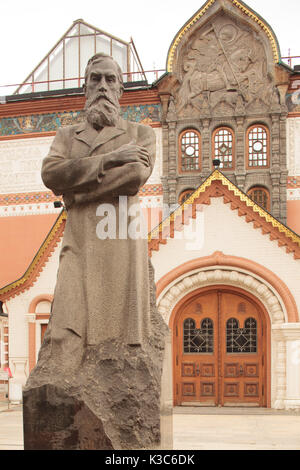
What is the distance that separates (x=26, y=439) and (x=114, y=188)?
1937 mm

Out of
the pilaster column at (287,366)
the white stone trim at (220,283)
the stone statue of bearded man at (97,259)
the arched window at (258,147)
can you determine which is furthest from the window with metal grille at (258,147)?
the stone statue of bearded man at (97,259)

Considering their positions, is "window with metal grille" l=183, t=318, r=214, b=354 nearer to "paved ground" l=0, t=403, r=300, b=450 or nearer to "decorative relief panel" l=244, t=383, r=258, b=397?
"decorative relief panel" l=244, t=383, r=258, b=397

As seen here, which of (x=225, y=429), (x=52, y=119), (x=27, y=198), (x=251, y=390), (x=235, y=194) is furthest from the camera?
(x=52, y=119)

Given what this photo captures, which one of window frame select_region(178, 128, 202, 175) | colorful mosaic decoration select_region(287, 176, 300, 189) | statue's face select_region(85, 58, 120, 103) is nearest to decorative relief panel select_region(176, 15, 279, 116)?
window frame select_region(178, 128, 202, 175)

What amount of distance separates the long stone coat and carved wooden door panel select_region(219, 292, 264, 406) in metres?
12.2

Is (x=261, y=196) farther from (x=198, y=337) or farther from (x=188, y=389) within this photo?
(x=188, y=389)

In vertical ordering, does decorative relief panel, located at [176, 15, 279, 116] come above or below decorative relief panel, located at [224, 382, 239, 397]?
above

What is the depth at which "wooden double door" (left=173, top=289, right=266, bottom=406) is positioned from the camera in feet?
53.9

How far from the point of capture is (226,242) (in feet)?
53.6

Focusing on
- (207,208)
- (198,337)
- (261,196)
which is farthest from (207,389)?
(261,196)

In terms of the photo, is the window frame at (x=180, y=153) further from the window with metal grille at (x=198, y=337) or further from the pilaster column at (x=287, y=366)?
the pilaster column at (x=287, y=366)

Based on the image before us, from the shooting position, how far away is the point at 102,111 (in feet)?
16.3

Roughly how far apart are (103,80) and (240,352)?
12.7 m

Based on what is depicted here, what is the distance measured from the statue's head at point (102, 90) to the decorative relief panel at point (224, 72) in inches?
635
